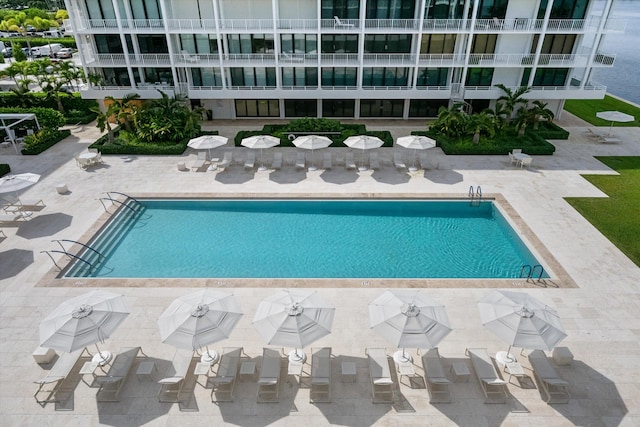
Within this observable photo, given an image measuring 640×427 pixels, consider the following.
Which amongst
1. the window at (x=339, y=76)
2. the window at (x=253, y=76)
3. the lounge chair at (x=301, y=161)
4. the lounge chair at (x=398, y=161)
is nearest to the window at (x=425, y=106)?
the window at (x=339, y=76)

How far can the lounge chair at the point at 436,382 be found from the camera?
12.1m

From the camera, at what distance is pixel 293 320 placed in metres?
11.9

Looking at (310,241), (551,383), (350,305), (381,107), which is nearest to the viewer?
(551,383)

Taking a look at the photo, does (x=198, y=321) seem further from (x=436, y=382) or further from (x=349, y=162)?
(x=349, y=162)

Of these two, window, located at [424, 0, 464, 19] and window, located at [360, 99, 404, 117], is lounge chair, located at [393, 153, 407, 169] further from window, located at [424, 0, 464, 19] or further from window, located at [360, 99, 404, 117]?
window, located at [424, 0, 464, 19]

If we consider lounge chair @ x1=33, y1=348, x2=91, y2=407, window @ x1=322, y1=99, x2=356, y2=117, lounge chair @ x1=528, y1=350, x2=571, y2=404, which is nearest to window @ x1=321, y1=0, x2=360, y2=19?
window @ x1=322, y1=99, x2=356, y2=117

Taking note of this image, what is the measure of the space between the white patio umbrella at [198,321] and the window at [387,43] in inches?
1079

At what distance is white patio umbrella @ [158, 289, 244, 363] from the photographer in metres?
11.6

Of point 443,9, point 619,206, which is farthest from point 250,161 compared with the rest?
point 619,206

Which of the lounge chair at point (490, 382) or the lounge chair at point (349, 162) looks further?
the lounge chair at point (349, 162)

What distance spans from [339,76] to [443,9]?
9.59 metres

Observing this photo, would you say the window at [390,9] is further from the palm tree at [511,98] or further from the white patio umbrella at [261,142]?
the white patio umbrella at [261,142]

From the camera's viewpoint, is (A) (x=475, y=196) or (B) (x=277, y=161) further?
(B) (x=277, y=161)

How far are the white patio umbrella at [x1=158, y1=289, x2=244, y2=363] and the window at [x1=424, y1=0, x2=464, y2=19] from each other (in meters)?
29.1
